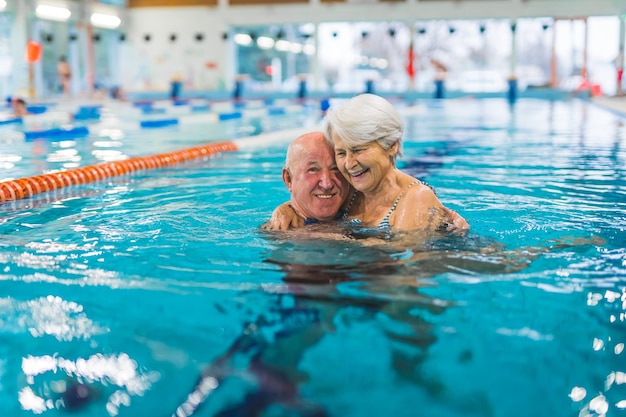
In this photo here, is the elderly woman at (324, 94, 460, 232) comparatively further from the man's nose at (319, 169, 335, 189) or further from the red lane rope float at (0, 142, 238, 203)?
the red lane rope float at (0, 142, 238, 203)

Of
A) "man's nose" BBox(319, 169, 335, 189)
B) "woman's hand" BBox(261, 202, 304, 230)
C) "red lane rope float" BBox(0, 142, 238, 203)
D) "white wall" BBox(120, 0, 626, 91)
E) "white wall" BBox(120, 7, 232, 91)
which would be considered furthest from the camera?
"white wall" BBox(120, 7, 232, 91)

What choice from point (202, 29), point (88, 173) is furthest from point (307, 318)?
point (202, 29)

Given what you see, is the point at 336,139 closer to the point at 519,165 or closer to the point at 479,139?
the point at 519,165

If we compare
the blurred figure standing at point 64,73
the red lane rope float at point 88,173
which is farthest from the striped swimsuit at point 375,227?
the blurred figure standing at point 64,73

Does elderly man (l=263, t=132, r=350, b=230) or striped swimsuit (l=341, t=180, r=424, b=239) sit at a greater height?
elderly man (l=263, t=132, r=350, b=230)

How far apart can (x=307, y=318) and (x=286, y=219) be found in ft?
3.51

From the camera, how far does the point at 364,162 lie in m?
2.75

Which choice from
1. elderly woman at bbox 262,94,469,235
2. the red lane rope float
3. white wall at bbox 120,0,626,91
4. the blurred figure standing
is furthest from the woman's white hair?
white wall at bbox 120,0,626,91

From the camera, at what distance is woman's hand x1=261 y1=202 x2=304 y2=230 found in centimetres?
315

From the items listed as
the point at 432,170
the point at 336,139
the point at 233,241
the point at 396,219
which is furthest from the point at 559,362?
the point at 432,170

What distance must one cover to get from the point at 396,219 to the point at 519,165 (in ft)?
14.0

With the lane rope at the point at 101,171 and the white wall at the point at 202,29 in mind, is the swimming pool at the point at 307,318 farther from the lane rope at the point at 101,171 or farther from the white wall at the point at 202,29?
the white wall at the point at 202,29

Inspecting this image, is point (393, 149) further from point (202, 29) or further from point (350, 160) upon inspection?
point (202, 29)

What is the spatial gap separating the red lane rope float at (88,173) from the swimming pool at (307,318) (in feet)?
3.53
